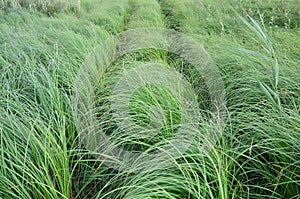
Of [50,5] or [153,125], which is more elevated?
[50,5]

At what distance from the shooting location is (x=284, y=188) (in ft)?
4.67

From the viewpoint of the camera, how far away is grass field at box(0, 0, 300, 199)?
1.37 metres

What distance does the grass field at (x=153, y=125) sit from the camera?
137cm

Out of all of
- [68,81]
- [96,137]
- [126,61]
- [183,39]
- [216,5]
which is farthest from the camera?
[216,5]

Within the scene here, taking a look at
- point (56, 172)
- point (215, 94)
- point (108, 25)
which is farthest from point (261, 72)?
point (108, 25)

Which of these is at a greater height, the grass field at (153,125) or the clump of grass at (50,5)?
the clump of grass at (50,5)

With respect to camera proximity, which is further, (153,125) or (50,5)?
(50,5)

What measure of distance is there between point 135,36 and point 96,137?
217cm

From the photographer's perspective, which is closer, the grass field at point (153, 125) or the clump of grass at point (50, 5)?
the grass field at point (153, 125)

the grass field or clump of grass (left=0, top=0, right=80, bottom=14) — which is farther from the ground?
clump of grass (left=0, top=0, right=80, bottom=14)

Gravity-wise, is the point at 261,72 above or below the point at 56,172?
below

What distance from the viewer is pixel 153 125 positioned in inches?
71.4

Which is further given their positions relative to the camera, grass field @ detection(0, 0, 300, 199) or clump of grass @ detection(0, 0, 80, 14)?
clump of grass @ detection(0, 0, 80, 14)

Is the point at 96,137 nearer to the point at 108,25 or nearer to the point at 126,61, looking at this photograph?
the point at 126,61
